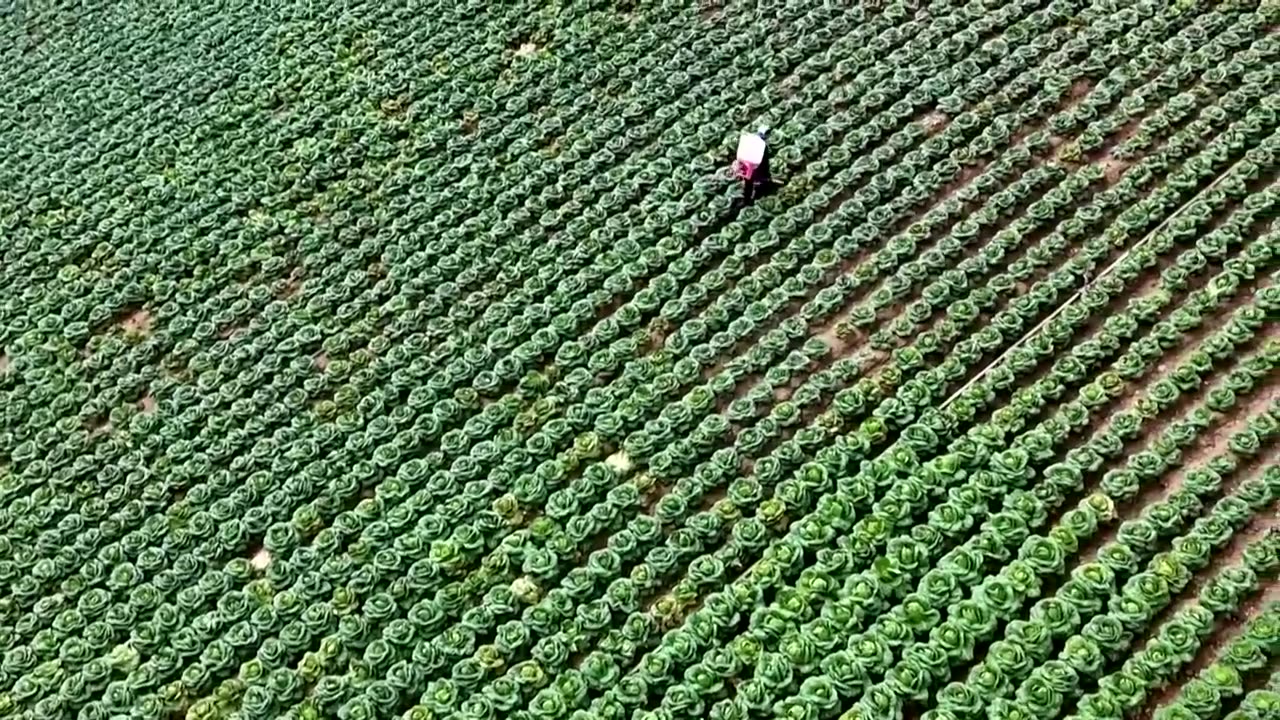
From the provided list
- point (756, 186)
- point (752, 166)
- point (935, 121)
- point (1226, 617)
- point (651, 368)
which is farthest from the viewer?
point (935, 121)

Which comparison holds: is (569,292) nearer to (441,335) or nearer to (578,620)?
(441,335)

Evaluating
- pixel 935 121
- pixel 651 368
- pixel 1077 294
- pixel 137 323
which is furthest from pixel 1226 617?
pixel 137 323

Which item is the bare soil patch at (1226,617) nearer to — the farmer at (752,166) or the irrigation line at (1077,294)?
the irrigation line at (1077,294)

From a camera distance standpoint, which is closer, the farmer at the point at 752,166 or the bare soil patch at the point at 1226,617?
the bare soil patch at the point at 1226,617

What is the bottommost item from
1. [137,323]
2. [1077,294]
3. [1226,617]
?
[1226,617]

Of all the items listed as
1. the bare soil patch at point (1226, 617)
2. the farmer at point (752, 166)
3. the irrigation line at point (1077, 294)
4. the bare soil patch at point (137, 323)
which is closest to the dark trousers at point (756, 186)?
the farmer at point (752, 166)

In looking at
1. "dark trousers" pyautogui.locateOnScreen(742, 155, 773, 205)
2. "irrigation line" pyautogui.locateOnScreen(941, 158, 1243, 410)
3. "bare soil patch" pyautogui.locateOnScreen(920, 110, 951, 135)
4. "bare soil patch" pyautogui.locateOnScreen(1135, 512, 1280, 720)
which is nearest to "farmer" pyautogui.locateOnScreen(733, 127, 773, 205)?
"dark trousers" pyautogui.locateOnScreen(742, 155, 773, 205)

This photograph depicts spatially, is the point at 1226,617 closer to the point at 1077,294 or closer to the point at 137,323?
the point at 1077,294

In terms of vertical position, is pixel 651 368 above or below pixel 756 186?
below
